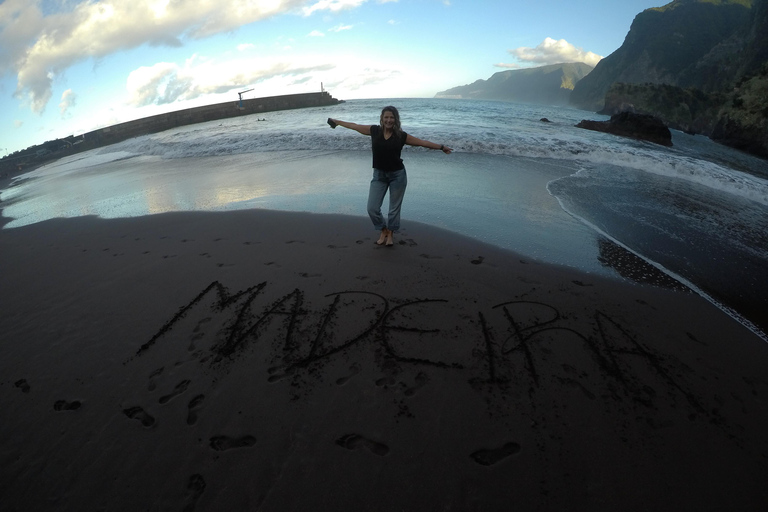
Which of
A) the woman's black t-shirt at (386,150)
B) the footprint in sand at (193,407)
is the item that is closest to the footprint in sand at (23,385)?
the footprint in sand at (193,407)

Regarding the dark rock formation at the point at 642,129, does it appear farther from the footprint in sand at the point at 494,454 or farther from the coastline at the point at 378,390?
the footprint in sand at the point at 494,454

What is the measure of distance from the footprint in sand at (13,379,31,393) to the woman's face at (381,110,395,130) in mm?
4184

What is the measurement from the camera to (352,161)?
10.5 meters

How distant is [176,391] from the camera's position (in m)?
2.41

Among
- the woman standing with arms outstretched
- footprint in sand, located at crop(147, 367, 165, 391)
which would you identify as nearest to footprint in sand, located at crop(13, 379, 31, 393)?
footprint in sand, located at crop(147, 367, 165, 391)

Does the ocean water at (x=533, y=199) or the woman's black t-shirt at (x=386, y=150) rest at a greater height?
the woman's black t-shirt at (x=386, y=150)

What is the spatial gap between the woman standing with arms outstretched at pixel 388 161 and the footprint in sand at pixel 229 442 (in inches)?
121

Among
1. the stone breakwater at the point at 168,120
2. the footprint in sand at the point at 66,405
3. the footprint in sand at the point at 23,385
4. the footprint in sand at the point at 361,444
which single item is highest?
the stone breakwater at the point at 168,120

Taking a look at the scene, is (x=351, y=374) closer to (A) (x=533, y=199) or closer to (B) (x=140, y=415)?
(B) (x=140, y=415)

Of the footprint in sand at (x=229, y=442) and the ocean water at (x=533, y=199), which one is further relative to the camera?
the ocean water at (x=533, y=199)

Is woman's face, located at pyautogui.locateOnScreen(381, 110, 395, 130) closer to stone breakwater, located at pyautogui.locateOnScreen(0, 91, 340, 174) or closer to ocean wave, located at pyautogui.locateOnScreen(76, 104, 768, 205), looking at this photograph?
ocean wave, located at pyautogui.locateOnScreen(76, 104, 768, 205)

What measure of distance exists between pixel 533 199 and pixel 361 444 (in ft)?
19.9

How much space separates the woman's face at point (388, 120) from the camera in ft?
13.7

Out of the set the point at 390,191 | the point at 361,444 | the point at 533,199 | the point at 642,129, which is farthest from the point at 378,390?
the point at 642,129
